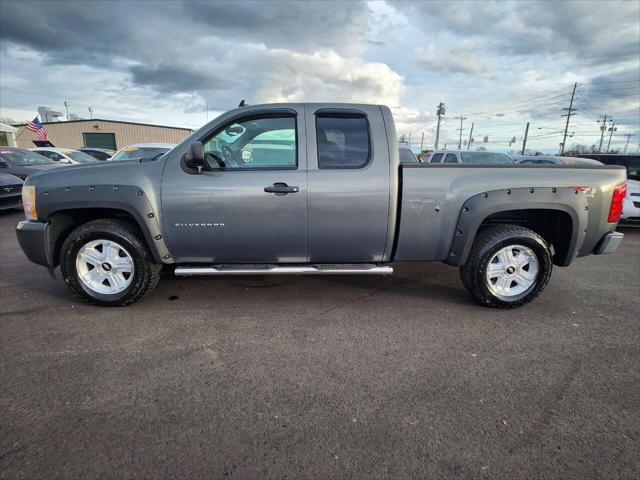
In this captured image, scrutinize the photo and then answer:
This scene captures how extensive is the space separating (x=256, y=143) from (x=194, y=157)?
643 millimetres

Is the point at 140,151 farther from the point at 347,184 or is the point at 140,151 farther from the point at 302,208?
the point at 347,184

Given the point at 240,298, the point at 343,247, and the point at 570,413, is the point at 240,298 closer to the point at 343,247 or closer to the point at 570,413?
the point at 343,247

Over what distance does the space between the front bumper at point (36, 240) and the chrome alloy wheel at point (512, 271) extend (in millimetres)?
4255

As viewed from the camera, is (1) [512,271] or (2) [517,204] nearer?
(2) [517,204]

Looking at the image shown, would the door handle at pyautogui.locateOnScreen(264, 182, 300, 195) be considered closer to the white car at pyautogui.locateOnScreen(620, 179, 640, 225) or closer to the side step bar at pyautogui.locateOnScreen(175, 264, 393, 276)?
the side step bar at pyautogui.locateOnScreen(175, 264, 393, 276)

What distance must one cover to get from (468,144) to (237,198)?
84.6 m

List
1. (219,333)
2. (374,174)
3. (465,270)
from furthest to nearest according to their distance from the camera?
(465,270), (374,174), (219,333)

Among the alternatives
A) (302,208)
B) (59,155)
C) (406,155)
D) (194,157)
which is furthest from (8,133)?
(302,208)

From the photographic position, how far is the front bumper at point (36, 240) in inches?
132

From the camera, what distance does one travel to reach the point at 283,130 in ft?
11.2

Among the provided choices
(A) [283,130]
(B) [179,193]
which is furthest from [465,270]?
(B) [179,193]

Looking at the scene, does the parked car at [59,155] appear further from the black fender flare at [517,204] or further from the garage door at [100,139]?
the garage door at [100,139]

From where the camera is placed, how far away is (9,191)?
8.31 meters

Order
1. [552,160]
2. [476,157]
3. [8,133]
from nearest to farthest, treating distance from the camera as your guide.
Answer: [476,157]
[552,160]
[8,133]
